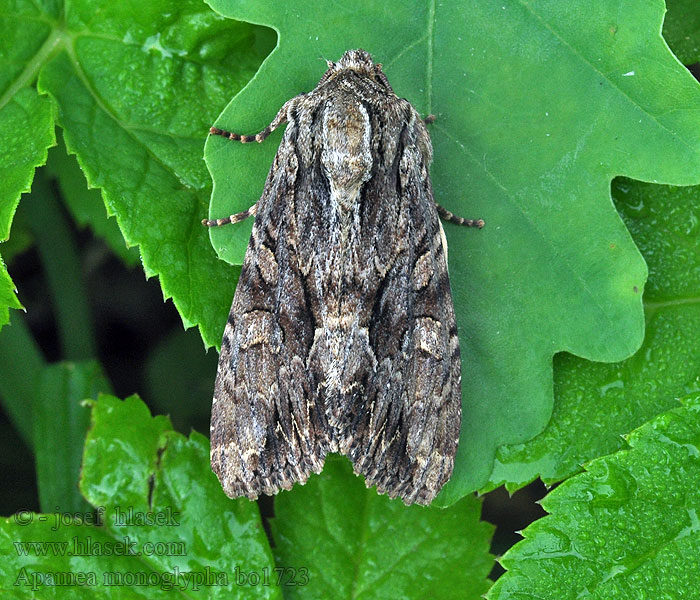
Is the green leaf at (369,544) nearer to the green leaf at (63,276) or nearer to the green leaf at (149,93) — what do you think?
the green leaf at (149,93)

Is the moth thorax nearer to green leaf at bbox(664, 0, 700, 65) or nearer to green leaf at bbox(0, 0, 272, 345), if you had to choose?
green leaf at bbox(0, 0, 272, 345)

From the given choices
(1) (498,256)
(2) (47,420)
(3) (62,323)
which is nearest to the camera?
(1) (498,256)

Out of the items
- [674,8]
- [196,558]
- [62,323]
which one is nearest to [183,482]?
[196,558]

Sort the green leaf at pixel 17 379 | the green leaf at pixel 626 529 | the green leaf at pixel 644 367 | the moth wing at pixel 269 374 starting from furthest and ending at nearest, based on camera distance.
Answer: the green leaf at pixel 17 379, the green leaf at pixel 644 367, the moth wing at pixel 269 374, the green leaf at pixel 626 529

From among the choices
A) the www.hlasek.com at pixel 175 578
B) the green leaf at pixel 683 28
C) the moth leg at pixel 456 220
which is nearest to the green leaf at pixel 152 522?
the www.hlasek.com at pixel 175 578

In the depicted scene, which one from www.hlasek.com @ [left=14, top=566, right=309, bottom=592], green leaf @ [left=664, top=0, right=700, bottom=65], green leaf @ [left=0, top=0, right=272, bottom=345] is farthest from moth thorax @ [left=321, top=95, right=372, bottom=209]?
www.hlasek.com @ [left=14, top=566, right=309, bottom=592]

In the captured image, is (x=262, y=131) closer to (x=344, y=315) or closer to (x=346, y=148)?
(x=346, y=148)

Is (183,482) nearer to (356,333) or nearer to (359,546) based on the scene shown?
(359,546)
